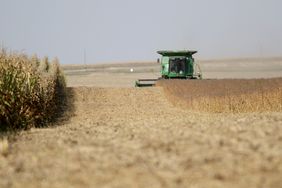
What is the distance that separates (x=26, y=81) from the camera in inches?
441

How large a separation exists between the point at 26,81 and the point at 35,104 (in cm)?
69

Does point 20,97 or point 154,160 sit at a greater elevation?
point 20,97

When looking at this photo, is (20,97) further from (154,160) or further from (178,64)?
(178,64)

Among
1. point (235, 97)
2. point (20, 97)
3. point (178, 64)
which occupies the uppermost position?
point (178, 64)

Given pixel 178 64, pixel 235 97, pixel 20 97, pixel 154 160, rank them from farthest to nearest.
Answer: pixel 178 64 < pixel 235 97 < pixel 20 97 < pixel 154 160

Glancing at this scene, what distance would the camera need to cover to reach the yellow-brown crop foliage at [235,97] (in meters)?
16.2

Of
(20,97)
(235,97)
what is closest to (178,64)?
(235,97)

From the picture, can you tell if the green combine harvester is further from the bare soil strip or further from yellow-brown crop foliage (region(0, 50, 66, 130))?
the bare soil strip

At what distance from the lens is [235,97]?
1652 cm

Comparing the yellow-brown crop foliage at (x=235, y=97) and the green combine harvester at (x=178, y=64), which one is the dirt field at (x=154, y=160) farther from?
the green combine harvester at (x=178, y=64)

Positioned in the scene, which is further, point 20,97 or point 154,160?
point 20,97

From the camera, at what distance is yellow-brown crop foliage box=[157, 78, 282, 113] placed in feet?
53.2

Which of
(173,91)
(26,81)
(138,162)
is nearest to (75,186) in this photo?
(138,162)

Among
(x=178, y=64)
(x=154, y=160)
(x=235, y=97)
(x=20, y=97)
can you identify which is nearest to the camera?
(x=154, y=160)
